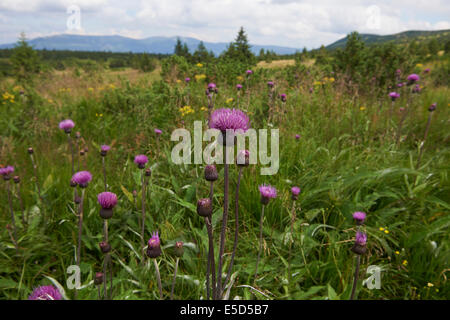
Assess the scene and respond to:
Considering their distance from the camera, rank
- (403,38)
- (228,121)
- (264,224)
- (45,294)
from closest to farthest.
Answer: (45,294) < (228,121) < (264,224) < (403,38)

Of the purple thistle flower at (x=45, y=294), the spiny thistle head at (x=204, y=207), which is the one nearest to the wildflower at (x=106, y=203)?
the purple thistle flower at (x=45, y=294)

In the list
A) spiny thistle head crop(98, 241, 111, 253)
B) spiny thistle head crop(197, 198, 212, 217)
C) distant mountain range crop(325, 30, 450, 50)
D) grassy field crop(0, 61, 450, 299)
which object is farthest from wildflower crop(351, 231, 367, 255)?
distant mountain range crop(325, 30, 450, 50)

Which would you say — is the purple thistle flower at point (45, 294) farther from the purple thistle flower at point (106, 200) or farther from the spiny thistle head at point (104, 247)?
the purple thistle flower at point (106, 200)

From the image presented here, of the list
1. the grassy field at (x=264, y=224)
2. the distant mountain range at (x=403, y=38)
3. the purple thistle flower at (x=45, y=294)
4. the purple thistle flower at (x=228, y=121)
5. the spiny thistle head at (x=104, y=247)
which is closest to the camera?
the purple thistle flower at (x=45, y=294)

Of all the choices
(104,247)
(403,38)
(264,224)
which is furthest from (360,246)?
(403,38)

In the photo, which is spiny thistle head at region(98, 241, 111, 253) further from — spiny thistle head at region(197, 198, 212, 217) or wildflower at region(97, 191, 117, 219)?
spiny thistle head at region(197, 198, 212, 217)

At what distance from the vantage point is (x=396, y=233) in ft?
6.45

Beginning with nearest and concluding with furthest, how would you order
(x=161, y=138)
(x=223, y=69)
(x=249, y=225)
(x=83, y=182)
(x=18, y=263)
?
(x=83, y=182) → (x=18, y=263) → (x=249, y=225) → (x=161, y=138) → (x=223, y=69)

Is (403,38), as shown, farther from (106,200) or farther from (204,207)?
(106,200)

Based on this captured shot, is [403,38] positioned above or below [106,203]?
above

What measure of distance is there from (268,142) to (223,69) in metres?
3.61

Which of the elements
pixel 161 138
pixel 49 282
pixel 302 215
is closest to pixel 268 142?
pixel 302 215

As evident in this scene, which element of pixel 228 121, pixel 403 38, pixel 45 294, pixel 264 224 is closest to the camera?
pixel 45 294
